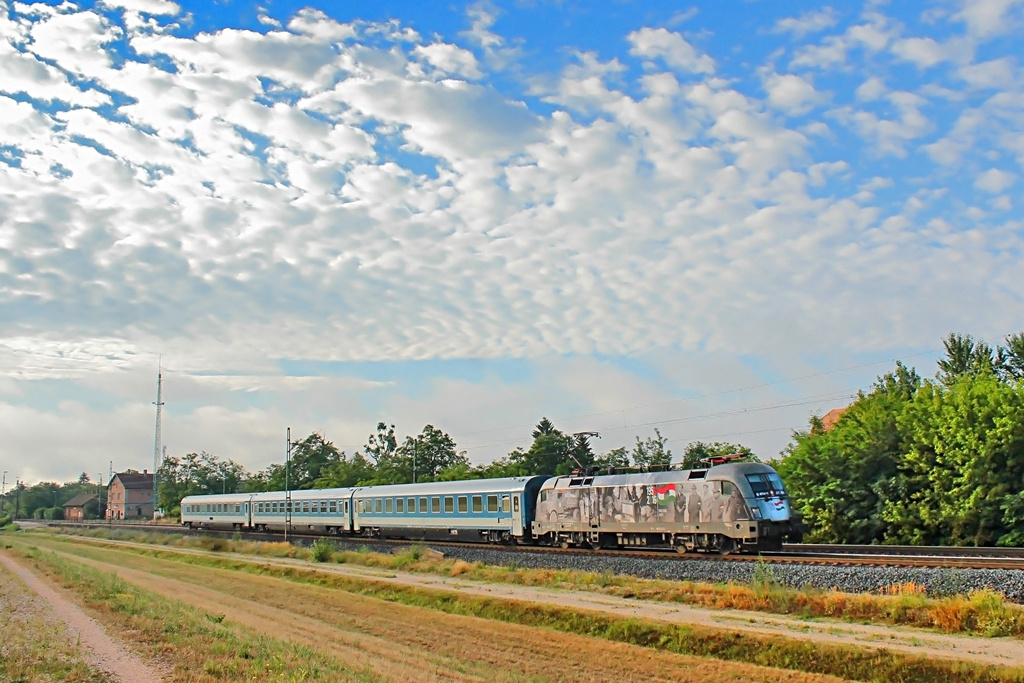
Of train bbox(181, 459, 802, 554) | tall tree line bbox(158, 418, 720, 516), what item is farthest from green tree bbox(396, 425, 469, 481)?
train bbox(181, 459, 802, 554)

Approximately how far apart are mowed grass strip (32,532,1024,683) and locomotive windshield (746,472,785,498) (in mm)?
8131

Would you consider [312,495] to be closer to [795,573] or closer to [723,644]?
[795,573]

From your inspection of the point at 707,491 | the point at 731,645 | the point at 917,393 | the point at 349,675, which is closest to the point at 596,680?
the point at 731,645

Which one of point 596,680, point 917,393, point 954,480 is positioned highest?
point 917,393

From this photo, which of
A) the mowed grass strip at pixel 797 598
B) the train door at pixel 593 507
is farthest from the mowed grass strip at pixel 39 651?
the train door at pixel 593 507

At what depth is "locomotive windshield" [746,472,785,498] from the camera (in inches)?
1020

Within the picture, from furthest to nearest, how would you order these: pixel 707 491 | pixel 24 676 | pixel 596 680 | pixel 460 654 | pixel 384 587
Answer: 1. pixel 384 587
2. pixel 707 491
3. pixel 460 654
4. pixel 596 680
5. pixel 24 676

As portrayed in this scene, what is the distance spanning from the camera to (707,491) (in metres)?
26.7

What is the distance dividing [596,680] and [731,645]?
288 centimetres

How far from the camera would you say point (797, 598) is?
19250 mm

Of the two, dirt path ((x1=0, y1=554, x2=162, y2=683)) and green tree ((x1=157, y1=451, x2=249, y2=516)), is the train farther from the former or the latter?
green tree ((x1=157, y1=451, x2=249, y2=516))

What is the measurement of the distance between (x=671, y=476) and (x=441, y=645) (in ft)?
37.4

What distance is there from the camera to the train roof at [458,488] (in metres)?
36.1

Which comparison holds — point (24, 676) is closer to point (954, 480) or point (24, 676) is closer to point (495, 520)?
point (495, 520)
